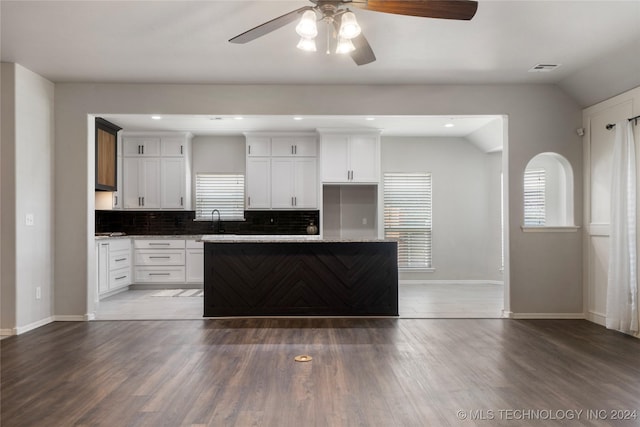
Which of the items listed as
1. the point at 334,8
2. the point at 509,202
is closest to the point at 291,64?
the point at 334,8

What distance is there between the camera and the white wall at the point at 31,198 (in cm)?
435

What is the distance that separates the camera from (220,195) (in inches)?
307

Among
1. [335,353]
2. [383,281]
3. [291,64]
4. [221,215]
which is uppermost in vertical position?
[291,64]

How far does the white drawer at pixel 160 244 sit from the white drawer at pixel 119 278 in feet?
1.51

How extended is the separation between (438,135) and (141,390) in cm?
646

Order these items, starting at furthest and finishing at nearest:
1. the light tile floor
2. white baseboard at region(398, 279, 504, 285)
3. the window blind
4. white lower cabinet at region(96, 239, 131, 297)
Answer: white baseboard at region(398, 279, 504, 285) → the window blind → white lower cabinet at region(96, 239, 131, 297) → the light tile floor

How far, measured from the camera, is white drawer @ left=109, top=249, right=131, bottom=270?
255 inches

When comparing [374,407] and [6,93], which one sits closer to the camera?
[374,407]

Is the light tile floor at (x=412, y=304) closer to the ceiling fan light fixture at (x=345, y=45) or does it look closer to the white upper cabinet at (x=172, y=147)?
the white upper cabinet at (x=172, y=147)

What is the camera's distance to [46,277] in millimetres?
4812

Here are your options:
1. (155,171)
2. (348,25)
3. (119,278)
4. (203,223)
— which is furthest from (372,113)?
(119,278)

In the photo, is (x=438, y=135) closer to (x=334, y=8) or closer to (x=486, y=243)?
(x=486, y=243)

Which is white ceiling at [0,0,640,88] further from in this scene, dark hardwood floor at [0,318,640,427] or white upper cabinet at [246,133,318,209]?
dark hardwood floor at [0,318,640,427]

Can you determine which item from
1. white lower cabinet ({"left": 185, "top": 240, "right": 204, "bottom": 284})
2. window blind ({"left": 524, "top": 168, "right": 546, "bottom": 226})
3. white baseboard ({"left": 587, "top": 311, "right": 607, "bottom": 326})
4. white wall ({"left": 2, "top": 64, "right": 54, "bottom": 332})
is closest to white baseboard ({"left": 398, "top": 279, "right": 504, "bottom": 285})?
window blind ({"left": 524, "top": 168, "right": 546, "bottom": 226})
